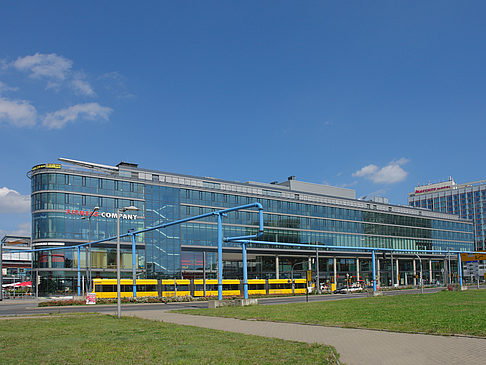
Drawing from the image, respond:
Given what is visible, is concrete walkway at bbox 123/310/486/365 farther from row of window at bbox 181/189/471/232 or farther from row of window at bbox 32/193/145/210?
row of window at bbox 181/189/471/232

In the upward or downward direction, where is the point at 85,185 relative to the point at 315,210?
upward

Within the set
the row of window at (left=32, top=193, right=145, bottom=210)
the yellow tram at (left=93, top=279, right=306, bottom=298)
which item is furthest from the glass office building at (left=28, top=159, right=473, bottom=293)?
the yellow tram at (left=93, top=279, right=306, bottom=298)

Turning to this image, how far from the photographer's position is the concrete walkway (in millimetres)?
11477

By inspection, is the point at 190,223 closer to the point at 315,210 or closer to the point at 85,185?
the point at 85,185

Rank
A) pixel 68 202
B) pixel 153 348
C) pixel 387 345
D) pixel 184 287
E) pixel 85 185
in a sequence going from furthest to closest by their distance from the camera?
pixel 85 185 → pixel 68 202 → pixel 184 287 → pixel 387 345 → pixel 153 348

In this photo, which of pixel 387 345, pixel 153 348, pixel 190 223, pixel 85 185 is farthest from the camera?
pixel 190 223

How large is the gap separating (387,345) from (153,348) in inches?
251

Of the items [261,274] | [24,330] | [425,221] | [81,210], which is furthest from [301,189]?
[24,330]

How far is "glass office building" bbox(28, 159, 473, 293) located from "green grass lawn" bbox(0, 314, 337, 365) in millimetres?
43292

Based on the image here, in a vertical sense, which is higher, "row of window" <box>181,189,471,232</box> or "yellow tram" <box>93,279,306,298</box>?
"row of window" <box>181,189,471,232</box>

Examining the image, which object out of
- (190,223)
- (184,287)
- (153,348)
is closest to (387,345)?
(153,348)

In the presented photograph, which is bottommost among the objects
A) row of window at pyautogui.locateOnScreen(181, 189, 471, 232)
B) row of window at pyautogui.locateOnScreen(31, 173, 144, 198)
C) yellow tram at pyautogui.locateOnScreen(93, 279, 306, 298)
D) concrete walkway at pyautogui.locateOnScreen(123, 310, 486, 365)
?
yellow tram at pyautogui.locateOnScreen(93, 279, 306, 298)

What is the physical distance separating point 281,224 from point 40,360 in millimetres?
87624

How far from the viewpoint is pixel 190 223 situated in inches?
3356
